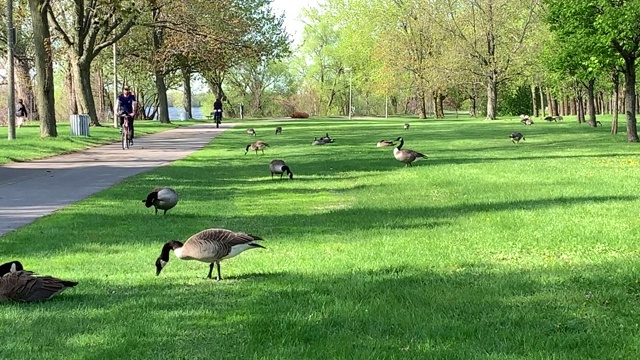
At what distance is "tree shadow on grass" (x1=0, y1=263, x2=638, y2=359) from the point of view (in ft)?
16.8

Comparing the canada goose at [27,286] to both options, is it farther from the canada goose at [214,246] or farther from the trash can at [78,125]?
the trash can at [78,125]

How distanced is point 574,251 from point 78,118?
28.5m

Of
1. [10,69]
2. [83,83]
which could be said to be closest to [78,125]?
[10,69]

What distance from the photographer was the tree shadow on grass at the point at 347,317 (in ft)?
16.8

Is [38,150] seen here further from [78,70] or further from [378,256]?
[378,256]

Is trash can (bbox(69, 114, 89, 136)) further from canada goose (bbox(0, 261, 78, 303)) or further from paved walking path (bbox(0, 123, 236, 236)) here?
canada goose (bbox(0, 261, 78, 303))

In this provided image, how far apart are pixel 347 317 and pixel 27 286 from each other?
9.53 ft

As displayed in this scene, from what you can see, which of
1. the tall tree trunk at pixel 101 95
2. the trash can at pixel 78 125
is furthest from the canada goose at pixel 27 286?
the tall tree trunk at pixel 101 95

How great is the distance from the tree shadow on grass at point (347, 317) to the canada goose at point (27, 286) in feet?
0.34

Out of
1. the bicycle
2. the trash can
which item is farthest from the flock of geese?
the trash can

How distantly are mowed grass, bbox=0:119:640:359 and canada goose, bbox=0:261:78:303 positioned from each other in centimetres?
13

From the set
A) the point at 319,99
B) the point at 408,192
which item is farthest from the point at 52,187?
the point at 319,99

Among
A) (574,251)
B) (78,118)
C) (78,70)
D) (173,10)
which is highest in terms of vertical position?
(173,10)

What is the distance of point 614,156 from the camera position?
23.3m
